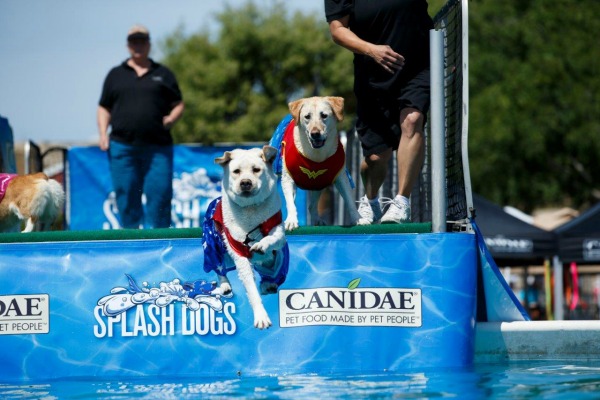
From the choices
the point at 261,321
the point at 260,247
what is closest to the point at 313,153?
the point at 260,247

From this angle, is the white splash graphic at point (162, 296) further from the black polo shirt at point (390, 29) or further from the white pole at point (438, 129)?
the black polo shirt at point (390, 29)

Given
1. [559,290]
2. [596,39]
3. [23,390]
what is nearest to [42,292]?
[23,390]

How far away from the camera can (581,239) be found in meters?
16.7

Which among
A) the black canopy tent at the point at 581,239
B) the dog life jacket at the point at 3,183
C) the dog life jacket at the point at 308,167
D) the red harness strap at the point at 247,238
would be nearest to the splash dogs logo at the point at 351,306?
the dog life jacket at the point at 308,167

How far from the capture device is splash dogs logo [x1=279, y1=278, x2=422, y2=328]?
6.82 metres

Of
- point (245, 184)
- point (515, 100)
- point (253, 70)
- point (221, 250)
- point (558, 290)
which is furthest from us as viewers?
point (253, 70)

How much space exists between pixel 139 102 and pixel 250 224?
471 cm

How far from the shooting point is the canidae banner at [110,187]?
12648 millimetres

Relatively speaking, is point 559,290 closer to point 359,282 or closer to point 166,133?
point 166,133

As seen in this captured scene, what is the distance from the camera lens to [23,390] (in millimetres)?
6371

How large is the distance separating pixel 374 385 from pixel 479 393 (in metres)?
0.68

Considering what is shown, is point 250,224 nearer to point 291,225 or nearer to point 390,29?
point 291,225

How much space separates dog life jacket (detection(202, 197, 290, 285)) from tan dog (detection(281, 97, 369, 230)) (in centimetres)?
98

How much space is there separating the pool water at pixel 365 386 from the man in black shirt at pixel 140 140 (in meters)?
3.45
